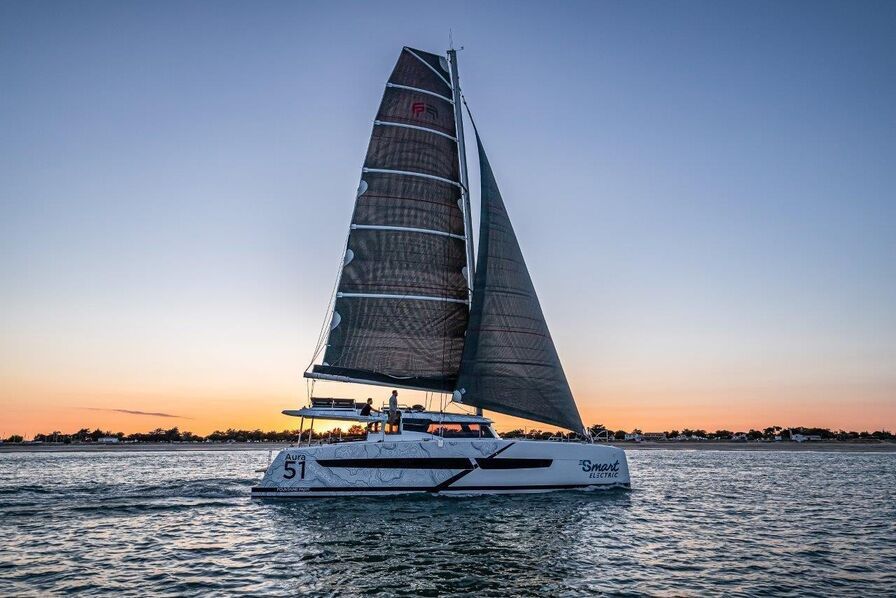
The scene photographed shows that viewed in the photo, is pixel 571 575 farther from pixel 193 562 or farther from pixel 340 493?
pixel 340 493

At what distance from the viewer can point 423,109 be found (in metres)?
26.7

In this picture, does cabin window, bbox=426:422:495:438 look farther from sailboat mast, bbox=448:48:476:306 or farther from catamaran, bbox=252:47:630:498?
sailboat mast, bbox=448:48:476:306

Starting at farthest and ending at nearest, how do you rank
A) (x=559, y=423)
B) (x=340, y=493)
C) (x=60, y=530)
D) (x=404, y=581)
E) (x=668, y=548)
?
1. (x=559, y=423)
2. (x=340, y=493)
3. (x=60, y=530)
4. (x=668, y=548)
5. (x=404, y=581)

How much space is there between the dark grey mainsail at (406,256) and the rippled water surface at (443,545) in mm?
5767

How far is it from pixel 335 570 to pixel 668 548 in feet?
26.1

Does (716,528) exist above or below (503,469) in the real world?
below

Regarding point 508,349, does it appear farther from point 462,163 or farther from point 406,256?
point 462,163

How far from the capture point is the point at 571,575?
1146 cm

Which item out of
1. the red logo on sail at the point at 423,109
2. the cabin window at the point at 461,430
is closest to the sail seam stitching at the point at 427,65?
the red logo on sail at the point at 423,109

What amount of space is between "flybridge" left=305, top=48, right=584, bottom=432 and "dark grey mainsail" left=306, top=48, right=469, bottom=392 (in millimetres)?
43

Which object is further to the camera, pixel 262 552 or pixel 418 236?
pixel 418 236

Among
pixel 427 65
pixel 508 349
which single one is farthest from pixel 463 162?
pixel 508 349

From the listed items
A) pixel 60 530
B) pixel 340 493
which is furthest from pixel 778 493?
pixel 60 530

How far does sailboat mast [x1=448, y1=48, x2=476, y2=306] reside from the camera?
25453mm
